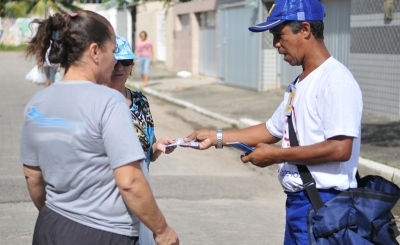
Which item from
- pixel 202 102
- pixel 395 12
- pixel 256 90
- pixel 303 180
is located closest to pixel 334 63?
pixel 303 180

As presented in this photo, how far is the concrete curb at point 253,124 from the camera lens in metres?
8.26

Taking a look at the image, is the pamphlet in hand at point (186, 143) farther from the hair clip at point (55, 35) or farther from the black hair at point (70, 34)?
the hair clip at point (55, 35)

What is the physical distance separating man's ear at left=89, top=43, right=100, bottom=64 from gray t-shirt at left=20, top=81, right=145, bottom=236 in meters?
0.11

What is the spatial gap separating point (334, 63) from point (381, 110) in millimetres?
10368

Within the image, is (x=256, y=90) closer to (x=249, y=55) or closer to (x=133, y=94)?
(x=249, y=55)

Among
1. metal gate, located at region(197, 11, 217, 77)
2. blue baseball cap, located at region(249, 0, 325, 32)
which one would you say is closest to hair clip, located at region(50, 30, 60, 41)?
blue baseball cap, located at region(249, 0, 325, 32)

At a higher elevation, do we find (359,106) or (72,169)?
(359,106)

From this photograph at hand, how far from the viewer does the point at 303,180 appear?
129 inches

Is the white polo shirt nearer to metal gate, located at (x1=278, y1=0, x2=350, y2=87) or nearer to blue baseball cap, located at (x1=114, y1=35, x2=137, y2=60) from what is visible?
blue baseball cap, located at (x1=114, y1=35, x2=137, y2=60)

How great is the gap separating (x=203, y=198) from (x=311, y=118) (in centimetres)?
456

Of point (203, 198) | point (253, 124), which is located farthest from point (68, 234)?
point (253, 124)

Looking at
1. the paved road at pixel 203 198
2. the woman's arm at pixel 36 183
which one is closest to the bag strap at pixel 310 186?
the woman's arm at pixel 36 183

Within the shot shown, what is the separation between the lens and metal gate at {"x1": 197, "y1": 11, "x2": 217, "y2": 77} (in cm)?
2405

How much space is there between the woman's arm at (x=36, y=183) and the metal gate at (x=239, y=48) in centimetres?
1619
